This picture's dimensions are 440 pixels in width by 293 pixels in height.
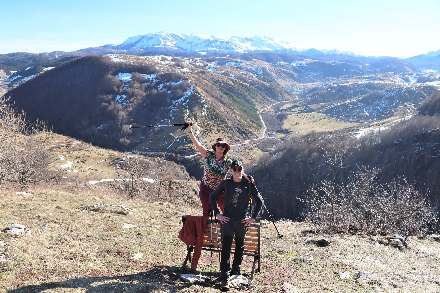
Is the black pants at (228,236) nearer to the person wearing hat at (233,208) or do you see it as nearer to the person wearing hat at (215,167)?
the person wearing hat at (233,208)

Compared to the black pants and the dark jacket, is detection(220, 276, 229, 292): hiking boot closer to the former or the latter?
the black pants

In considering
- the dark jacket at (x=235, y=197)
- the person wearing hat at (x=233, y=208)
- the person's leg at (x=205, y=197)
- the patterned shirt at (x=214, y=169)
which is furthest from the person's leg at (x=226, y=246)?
the patterned shirt at (x=214, y=169)

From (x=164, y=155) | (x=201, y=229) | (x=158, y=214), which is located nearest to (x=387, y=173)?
(x=164, y=155)

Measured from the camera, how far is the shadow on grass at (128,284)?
7338 mm

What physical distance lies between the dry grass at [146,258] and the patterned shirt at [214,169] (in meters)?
2.58

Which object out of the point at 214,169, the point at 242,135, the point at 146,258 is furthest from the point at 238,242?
the point at 242,135

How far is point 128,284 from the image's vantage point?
7770 millimetres

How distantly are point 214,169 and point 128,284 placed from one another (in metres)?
3.48

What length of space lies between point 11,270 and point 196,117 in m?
156

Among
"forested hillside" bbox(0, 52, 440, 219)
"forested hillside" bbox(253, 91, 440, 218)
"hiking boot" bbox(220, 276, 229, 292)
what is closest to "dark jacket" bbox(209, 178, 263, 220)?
"hiking boot" bbox(220, 276, 229, 292)

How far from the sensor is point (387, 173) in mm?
93375

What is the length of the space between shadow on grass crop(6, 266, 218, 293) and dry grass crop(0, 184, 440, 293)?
0.07 ft

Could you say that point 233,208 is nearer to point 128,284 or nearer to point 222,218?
point 222,218

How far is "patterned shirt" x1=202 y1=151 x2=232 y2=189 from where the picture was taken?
8.55 metres
